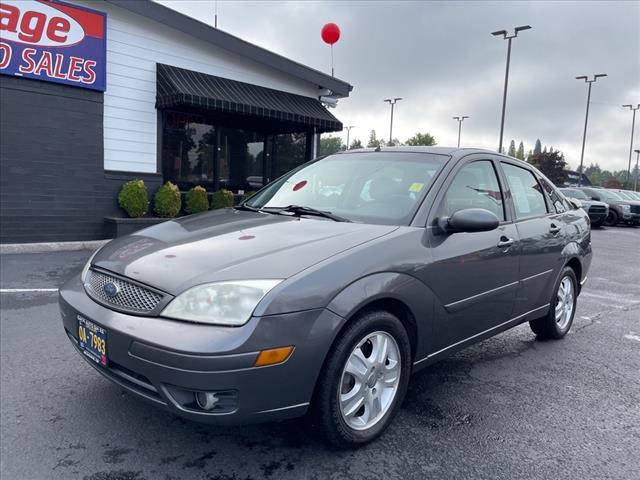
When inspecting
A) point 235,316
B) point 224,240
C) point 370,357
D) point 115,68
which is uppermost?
point 115,68

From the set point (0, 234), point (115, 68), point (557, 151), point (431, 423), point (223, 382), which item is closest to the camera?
point (223, 382)

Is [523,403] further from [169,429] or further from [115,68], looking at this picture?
[115,68]

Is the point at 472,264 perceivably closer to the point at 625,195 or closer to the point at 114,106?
the point at 114,106

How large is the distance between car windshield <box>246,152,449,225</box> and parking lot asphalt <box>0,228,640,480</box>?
49.9 inches

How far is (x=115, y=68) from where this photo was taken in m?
9.54

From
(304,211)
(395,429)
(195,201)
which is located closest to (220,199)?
(195,201)

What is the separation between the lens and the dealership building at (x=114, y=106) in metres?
8.49

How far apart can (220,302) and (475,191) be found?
2.16 metres

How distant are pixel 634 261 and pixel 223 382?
36.2 feet

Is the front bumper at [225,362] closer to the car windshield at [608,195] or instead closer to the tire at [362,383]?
the tire at [362,383]

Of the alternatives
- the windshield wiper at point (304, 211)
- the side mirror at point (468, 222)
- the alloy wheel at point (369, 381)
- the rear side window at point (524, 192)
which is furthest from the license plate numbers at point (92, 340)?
the rear side window at point (524, 192)

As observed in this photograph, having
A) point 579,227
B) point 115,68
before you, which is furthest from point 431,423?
point 115,68

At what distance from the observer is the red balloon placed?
12523mm

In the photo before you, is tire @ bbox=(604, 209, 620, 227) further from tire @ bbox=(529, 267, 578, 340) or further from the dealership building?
tire @ bbox=(529, 267, 578, 340)
